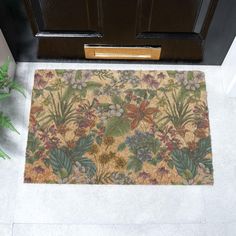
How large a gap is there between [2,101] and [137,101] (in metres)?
Result: 0.58

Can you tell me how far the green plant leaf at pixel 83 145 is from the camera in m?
1.36

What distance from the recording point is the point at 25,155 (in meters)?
1.36

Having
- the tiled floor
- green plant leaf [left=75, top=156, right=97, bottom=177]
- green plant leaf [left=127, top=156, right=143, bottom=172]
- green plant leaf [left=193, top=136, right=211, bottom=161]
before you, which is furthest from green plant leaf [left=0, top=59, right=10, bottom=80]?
green plant leaf [left=193, top=136, right=211, bottom=161]

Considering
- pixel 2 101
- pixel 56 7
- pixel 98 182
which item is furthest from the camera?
pixel 2 101

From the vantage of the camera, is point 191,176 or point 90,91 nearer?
point 191,176

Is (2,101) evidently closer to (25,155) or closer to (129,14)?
(25,155)

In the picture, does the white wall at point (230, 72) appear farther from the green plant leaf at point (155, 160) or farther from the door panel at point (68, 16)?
the door panel at point (68, 16)

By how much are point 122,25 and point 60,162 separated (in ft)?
1.95

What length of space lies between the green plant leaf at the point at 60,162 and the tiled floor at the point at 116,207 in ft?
0.19

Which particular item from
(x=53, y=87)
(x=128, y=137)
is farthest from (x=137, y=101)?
(x=53, y=87)

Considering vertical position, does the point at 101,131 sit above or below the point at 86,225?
above

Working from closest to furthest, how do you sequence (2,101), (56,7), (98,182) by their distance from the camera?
(56,7) → (98,182) → (2,101)

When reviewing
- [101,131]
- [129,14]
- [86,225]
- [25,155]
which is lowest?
[86,225]

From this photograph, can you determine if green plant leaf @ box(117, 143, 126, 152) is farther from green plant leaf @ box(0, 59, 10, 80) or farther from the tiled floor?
green plant leaf @ box(0, 59, 10, 80)
